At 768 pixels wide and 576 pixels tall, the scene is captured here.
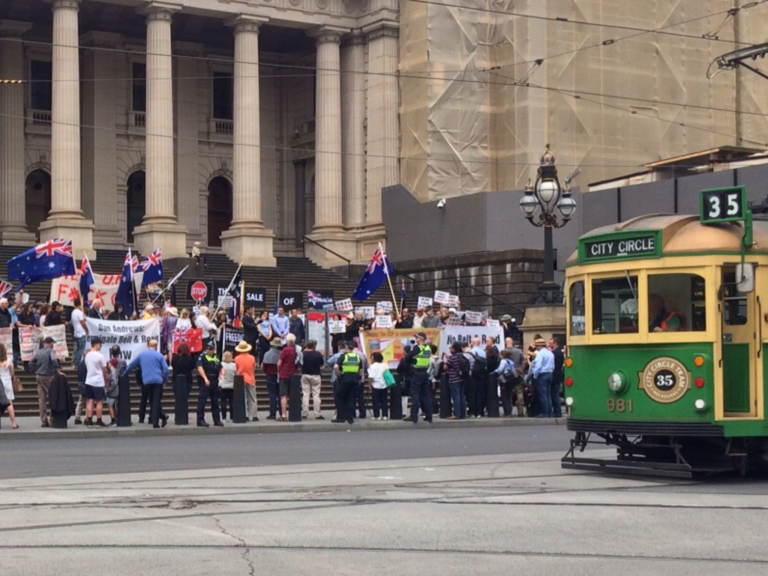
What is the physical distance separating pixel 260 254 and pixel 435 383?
58.2 feet

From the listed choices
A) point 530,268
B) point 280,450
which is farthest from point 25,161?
point 280,450

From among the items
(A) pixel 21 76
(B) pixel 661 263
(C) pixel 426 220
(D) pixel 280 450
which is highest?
(A) pixel 21 76

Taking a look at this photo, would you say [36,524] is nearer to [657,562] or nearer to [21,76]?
[657,562]

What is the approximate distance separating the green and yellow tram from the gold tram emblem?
1 centimetres

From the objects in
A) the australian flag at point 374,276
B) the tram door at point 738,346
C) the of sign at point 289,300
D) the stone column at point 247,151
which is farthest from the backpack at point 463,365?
the stone column at point 247,151

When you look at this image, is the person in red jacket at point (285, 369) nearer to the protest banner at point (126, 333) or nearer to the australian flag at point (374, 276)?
the protest banner at point (126, 333)

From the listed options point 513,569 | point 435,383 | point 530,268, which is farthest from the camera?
point 530,268

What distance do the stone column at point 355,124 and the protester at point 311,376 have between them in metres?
22.0

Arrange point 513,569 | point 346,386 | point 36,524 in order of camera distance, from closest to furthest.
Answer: point 513,569 < point 36,524 < point 346,386

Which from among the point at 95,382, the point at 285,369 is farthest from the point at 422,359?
the point at 95,382

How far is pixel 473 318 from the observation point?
33.7 meters

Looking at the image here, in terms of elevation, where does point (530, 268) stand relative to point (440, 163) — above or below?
below

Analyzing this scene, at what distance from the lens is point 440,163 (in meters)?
47.7

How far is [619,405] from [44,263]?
1946 centimetres
